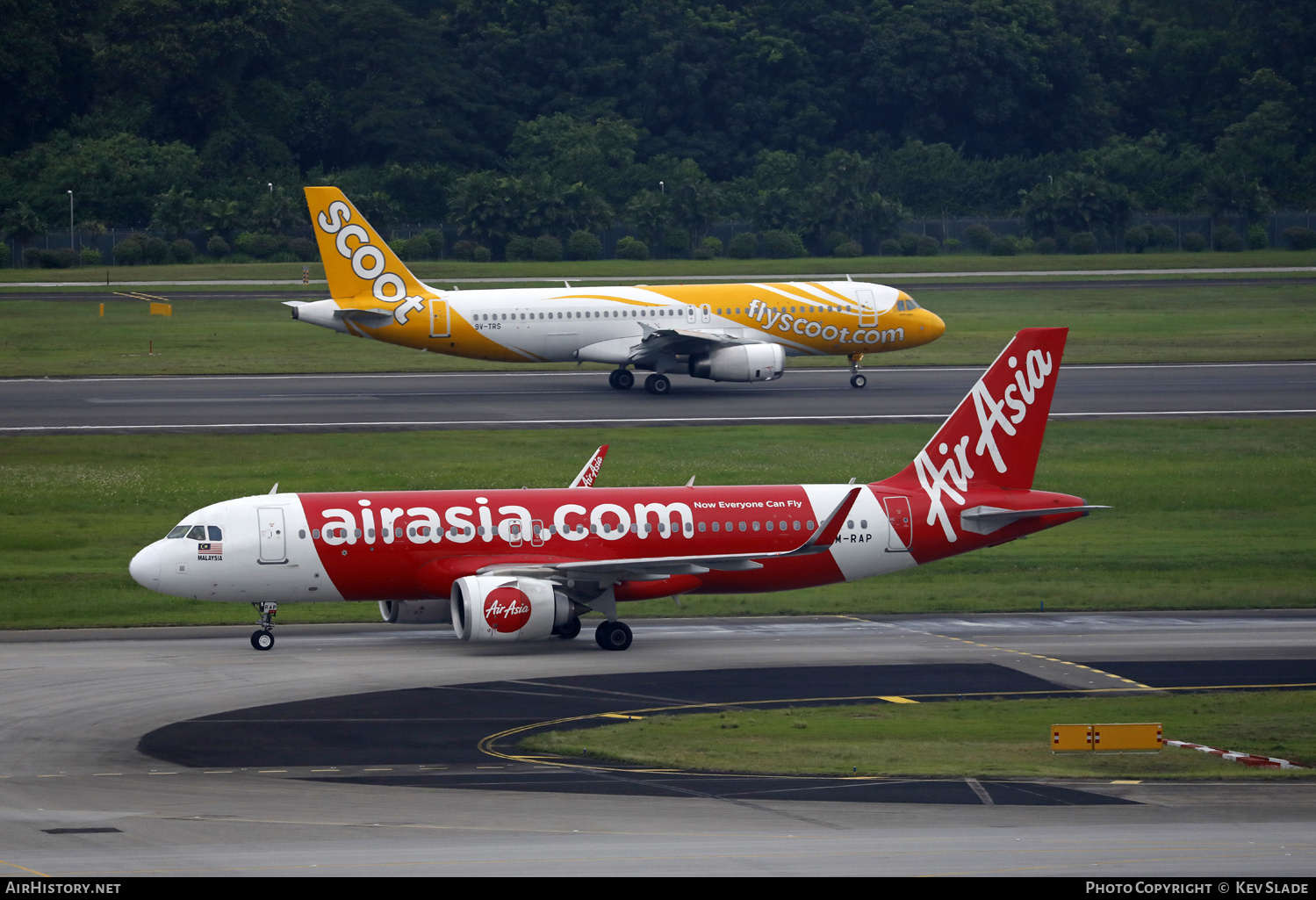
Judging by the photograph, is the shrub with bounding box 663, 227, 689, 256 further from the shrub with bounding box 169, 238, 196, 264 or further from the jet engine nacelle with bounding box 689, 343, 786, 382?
the jet engine nacelle with bounding box 689, 343, 786, 382

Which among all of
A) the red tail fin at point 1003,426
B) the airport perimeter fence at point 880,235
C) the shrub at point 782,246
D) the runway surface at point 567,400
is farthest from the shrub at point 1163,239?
the red tail fin at point 1003,426

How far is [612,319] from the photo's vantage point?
77.1m

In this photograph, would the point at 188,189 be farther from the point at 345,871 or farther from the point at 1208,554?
the point at 345,871

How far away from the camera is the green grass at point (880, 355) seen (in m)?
89.0

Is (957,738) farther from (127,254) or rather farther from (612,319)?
(127,254)

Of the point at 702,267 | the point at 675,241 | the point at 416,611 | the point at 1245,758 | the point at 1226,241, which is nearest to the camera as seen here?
the point at 1245,758

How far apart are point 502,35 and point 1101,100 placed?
68.0 m

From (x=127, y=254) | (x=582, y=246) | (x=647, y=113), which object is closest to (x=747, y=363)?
(x=582, y=246)

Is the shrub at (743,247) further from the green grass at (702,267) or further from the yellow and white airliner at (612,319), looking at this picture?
the yellow and white airliner at (612,319)

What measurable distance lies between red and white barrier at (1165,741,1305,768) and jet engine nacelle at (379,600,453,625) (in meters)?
17.2

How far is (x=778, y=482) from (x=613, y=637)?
19569 mm

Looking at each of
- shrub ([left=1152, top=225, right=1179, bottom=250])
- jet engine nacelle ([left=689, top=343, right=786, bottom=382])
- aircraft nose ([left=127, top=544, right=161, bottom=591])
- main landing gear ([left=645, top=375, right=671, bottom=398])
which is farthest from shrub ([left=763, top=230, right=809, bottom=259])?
aircraft nose ([left=127, top=544, right=161, bottom=591])

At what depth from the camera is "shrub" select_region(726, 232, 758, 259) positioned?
151625mm

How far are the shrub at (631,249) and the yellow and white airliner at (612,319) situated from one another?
7202 centimetres
